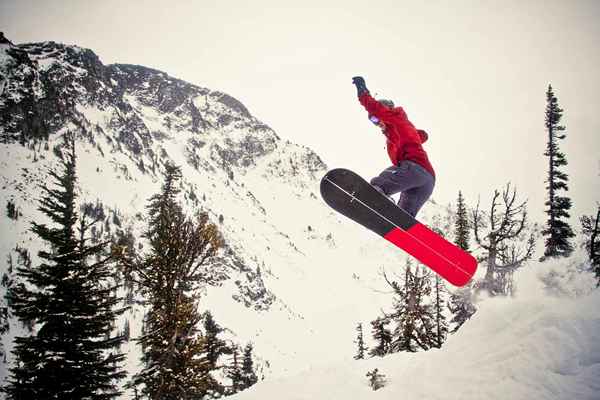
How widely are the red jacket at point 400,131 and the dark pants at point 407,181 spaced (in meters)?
0.14

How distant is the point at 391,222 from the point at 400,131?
4.94ft

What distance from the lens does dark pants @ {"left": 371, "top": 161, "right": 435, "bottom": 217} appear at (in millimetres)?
4820

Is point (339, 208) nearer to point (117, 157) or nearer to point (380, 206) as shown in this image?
point (380, 206)

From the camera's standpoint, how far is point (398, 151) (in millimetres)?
5027

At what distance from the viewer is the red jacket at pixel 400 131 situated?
4941mm

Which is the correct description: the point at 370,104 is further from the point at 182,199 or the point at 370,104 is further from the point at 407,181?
the point at 182,199

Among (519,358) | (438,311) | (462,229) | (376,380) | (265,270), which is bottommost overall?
(376,380)

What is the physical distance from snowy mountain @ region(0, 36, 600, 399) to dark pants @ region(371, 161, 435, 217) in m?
2.22

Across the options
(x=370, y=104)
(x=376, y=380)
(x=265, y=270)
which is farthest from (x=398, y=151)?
(x=265, y=270)

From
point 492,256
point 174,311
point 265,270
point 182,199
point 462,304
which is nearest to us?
point 174,311

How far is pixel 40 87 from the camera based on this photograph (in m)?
122

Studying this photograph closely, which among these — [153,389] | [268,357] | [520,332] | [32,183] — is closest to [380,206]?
[520,332]

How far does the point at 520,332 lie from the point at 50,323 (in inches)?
444

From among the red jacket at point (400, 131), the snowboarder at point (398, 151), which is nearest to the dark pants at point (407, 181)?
the snowboarder at point (398, 151)
